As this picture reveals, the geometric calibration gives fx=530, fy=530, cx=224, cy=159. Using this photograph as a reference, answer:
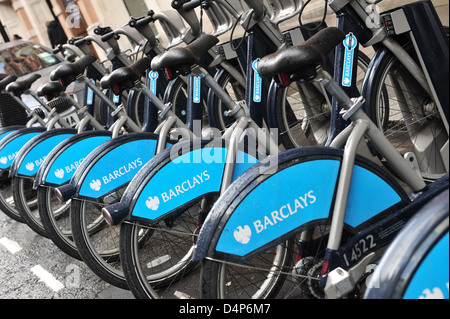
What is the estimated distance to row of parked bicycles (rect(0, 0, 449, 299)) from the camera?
2086mm

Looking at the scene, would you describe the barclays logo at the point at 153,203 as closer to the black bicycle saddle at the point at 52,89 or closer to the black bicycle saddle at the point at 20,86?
the black bicycle saddle at the point at 52,89

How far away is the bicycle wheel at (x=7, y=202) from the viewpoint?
523cm

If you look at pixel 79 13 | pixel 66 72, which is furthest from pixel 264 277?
pixel 79 13

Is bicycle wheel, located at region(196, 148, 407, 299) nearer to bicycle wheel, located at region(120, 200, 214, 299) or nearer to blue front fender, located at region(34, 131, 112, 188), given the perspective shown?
bicycle wheel, located at region(120, 200, 214, 299)

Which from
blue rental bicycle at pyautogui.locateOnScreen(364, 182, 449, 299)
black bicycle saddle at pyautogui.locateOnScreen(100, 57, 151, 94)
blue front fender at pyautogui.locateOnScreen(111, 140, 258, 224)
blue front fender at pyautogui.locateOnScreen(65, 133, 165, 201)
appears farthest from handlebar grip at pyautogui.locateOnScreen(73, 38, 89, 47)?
blue rental bicycle at pyautogui.locateOnScreen(364, 182, 449, 299)

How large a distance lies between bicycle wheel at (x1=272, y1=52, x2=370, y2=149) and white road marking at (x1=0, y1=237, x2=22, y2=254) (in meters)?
2.71

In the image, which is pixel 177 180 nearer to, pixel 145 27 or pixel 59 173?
pixel 59 173

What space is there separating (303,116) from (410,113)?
1.00 metres

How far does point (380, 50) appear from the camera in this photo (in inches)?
116

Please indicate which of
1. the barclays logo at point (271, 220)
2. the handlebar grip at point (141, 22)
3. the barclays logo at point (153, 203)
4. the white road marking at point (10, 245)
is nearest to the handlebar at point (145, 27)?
the handlebar grip at point (141, 22)

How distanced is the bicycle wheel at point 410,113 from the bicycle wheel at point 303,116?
0.62 meters

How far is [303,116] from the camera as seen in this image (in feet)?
13.3
